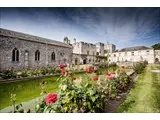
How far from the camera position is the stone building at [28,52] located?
811 cm

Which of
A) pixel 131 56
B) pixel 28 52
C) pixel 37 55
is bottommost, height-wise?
pixel 131 56

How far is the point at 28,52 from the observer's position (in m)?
9.37

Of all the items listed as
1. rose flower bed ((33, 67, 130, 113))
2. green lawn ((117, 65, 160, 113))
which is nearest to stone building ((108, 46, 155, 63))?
green lawn ((117, 65, 160, 113))

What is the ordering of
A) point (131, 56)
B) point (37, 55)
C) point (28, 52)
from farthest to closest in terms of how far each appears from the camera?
point (37, 55)
point (28, 52)
point (131, 56)

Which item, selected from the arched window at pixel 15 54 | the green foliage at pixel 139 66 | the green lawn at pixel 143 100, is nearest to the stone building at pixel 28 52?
the arched window at pixel 15 54

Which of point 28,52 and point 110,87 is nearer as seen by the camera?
point 110,87

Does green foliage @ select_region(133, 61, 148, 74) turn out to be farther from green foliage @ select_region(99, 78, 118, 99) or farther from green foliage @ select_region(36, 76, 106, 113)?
green foliage @ select_region(36, 76, 106, 113)

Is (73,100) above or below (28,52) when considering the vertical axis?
below

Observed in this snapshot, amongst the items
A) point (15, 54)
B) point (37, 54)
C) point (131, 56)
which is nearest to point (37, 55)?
point (37, 54)

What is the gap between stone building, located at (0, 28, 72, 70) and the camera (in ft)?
26.6

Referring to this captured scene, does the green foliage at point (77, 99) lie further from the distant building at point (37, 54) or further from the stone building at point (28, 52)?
the stone building at point (28, 52)

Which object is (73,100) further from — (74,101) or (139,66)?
(139,66)

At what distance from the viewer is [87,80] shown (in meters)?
3.40

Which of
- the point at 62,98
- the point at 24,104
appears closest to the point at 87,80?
the point at 62,98
